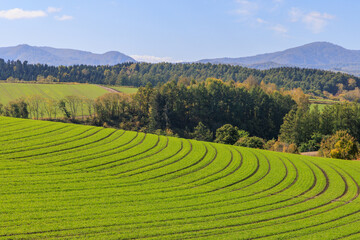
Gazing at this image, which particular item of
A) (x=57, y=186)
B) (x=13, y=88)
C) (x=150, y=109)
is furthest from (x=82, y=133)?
(x=13, y=88)

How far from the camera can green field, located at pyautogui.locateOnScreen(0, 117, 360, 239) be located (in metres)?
22.4

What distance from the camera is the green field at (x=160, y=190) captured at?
22375mm

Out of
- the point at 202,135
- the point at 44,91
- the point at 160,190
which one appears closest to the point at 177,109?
the point at 202,135

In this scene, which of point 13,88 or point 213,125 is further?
point 13,88

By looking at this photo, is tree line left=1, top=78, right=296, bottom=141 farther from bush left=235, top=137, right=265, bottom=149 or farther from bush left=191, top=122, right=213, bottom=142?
bush left=235, top=137, right=265, bottom=149

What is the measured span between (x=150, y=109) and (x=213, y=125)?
26.4 metres

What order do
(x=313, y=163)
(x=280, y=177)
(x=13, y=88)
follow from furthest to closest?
(x=13, y=88) → (x=313, y=163) → (x=280, y=177)

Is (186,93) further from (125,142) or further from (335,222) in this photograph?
(335,222)

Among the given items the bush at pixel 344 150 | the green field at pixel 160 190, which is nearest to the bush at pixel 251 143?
the bush at pixel 344 150

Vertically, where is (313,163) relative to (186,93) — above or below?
below

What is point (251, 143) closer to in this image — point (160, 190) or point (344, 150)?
point (344, 150)

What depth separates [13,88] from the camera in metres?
135

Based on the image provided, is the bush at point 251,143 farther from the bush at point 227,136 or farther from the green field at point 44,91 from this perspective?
the green field at point 44,91

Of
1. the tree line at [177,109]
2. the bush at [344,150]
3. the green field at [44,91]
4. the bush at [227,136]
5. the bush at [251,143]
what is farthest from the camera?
the green field at [44,91]
